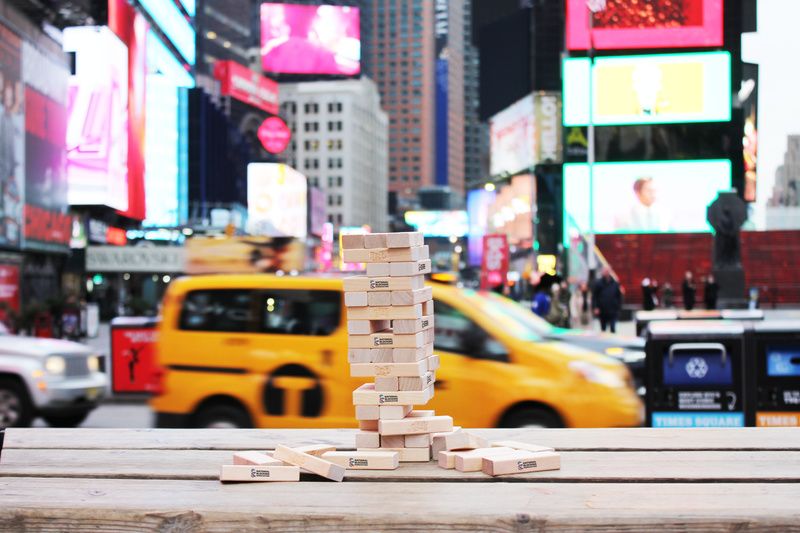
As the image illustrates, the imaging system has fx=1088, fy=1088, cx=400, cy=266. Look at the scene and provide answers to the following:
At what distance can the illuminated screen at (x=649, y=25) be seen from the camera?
231 feet

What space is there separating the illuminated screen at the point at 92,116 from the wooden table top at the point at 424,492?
4817 centimetres

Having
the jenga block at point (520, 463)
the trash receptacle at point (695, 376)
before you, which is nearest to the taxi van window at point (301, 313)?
the trash receptacle at point (695, 376)

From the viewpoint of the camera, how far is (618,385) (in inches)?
404

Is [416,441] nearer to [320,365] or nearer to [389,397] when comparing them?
[389,397]

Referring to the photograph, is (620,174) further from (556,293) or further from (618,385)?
(618,385)

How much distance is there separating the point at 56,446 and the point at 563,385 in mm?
6925

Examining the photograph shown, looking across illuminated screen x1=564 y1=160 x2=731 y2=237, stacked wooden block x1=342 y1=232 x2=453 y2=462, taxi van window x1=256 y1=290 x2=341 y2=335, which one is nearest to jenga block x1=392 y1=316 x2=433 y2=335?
stacked wooden block x1=342 y1=232 x2=453 y2=462

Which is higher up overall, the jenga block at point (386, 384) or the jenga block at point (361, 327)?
the jenga block at point (361, 327)

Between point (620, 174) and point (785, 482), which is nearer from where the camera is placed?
point (785, 482)

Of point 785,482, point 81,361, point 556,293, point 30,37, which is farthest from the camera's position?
point 30,37

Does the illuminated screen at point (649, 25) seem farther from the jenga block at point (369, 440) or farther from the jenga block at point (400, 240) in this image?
the jenga block at point (369, 440)

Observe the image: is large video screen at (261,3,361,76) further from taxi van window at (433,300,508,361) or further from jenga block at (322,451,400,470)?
jenga block at (322,451,400,470)

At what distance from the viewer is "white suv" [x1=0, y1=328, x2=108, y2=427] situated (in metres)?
13.1

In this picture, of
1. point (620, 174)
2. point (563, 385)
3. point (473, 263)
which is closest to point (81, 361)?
point (563, 385)
